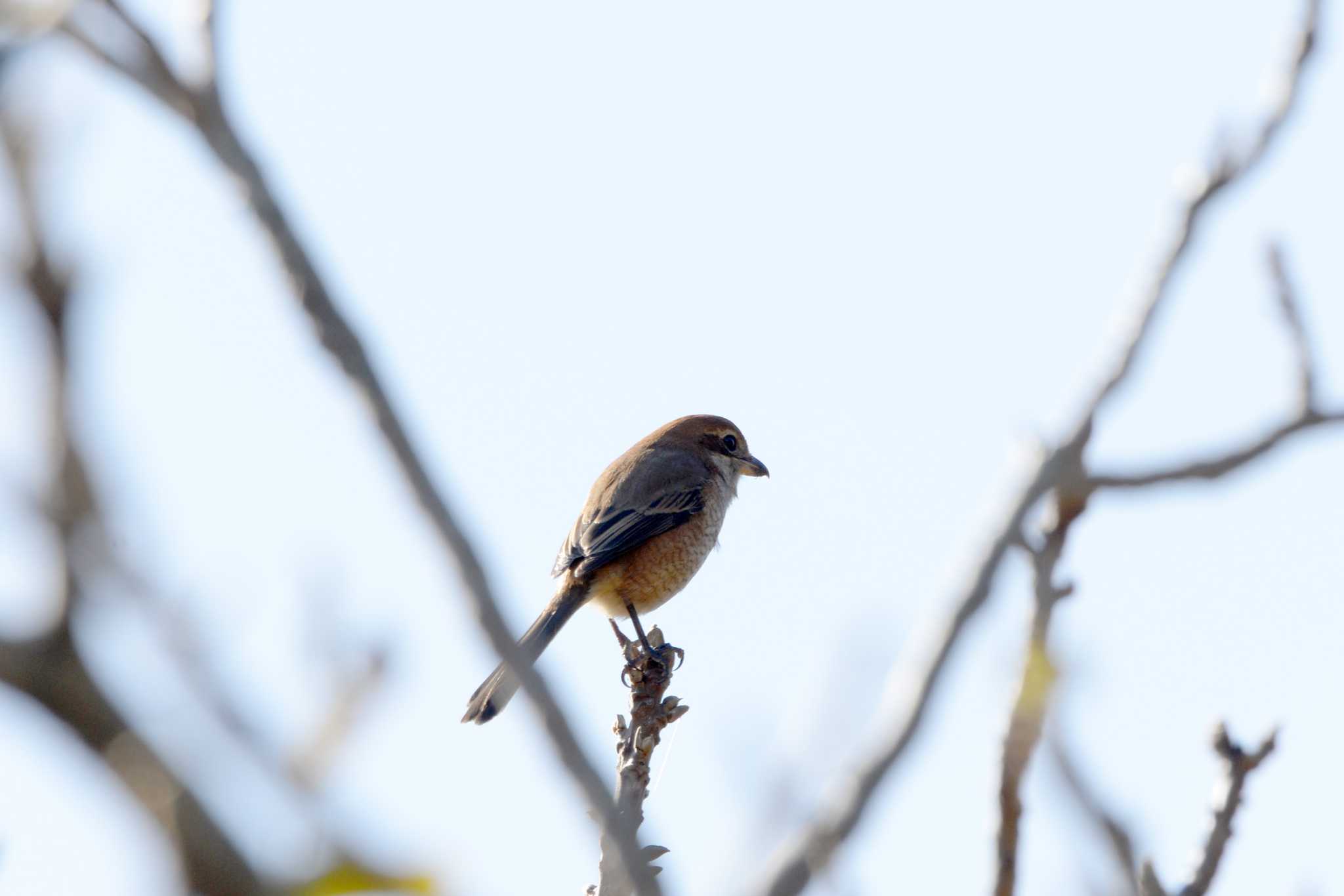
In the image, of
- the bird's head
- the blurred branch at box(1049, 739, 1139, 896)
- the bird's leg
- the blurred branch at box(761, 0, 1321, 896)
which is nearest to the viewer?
the blurred branch at box(761, 0, 1321, 896)

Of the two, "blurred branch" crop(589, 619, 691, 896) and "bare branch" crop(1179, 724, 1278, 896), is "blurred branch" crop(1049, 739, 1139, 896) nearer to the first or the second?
"bare branch" crop(1179, 724, 1278, 896)

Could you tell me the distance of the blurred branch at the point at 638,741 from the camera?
3.61 m

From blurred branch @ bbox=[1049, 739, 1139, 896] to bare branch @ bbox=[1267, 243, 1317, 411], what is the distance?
1.97 ft

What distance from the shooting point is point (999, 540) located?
1646mm

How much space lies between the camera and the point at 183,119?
1.54 metres

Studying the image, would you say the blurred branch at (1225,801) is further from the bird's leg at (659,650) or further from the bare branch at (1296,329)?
the bird's leg at (659,650)

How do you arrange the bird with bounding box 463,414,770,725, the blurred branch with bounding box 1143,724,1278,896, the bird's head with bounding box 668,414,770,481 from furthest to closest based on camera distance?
the bird's head with bounding box 668,414,770,481
the bird with bounding box 463,414,770,725
the blurred branch with bounding box 1143,724,1278,896

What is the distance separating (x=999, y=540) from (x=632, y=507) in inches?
239

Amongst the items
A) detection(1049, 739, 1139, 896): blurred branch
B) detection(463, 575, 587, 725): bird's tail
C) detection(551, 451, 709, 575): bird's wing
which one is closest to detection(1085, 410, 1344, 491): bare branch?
detection(1049, 739, 1139, 896): blurred branch

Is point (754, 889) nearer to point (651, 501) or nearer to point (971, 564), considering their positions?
point (971, 564)

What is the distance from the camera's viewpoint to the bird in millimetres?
7199

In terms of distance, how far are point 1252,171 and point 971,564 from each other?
643 millimetres

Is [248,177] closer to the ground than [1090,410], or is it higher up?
higher up

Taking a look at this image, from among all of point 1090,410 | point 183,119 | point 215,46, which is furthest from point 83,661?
point 1090,410
